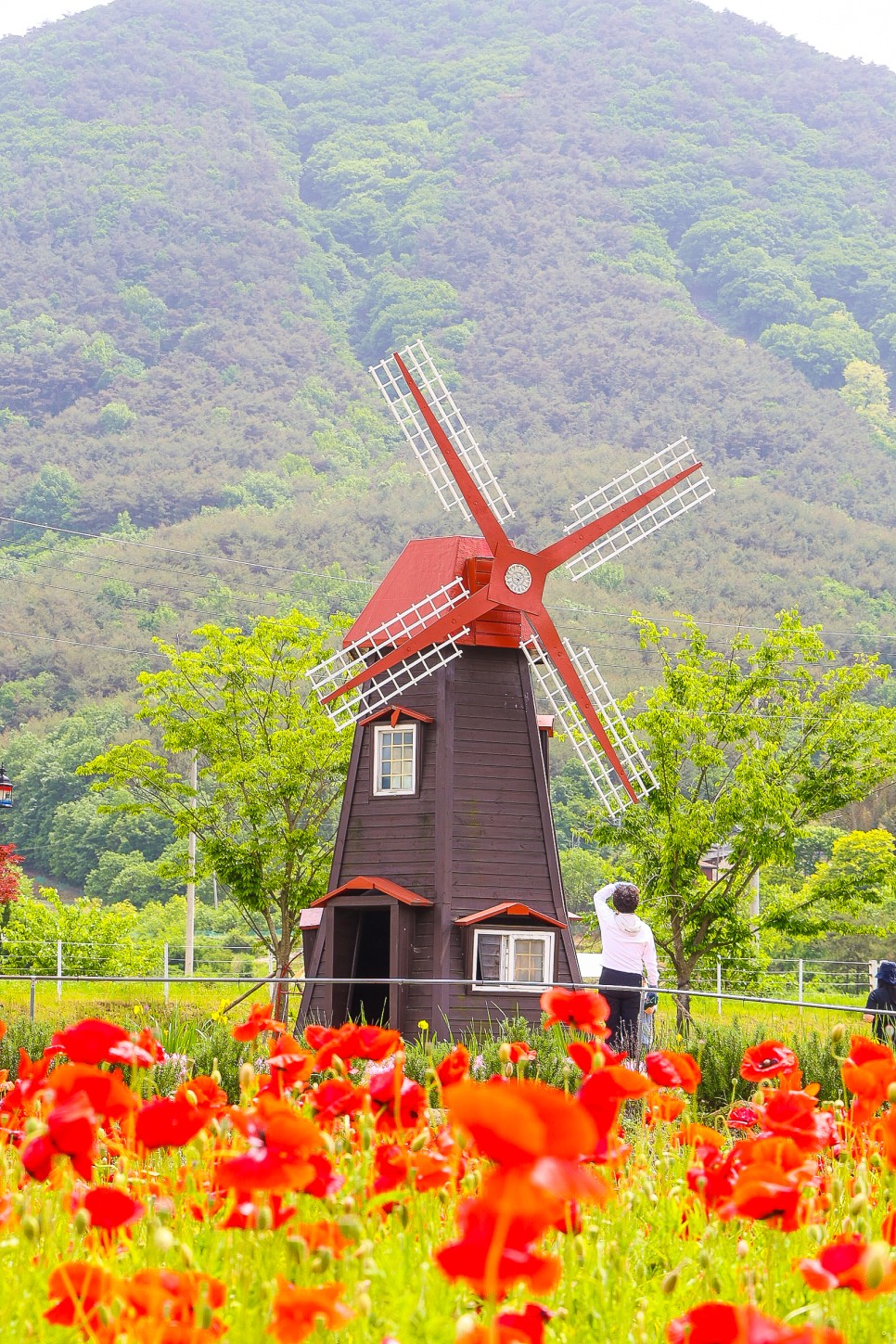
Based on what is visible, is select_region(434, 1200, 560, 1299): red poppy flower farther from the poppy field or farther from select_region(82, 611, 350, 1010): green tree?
select_region(82, 611, 350, 1010): green tree

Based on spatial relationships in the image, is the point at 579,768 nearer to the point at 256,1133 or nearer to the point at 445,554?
the point at 445,554

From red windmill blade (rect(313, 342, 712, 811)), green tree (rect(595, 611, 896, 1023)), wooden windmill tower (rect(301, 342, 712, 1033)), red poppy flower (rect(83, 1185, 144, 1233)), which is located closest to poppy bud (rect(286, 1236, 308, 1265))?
red poppy flower (rect(83, 1185, 144, 1233))

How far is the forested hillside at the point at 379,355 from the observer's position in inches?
3915

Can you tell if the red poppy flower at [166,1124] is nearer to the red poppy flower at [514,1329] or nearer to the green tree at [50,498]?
the red poppy flower at [514,1329]

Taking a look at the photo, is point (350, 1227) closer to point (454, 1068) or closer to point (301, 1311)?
point (301, 1311)

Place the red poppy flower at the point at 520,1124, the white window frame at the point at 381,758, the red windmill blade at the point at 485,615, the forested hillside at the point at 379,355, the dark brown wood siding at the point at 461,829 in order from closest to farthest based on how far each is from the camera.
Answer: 1. the red poppy flower at the point at 520,1124
2. the dark brown wood siding at the point at 461,829
3. the white window frame at the point at 381,758
4. the red windmill blade at the point at 485,615
5. the forested hillside at the point at 379,355

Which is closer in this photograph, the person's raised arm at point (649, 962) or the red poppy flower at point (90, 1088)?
the red poppy flower at point (90, 1088)

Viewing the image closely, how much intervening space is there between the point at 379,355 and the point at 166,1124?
164889 millimetres

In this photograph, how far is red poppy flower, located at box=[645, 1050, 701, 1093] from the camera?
13.6 feet

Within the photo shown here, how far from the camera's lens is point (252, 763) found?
939 inches

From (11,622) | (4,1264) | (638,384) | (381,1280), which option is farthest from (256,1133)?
(638,384)

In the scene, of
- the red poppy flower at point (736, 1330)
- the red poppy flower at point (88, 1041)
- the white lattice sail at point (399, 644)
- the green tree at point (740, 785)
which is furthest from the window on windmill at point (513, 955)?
the red poppy flower at point (736, 1330)

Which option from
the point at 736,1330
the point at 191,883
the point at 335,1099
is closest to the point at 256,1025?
the point at 335,1099

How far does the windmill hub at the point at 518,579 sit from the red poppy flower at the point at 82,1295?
55.2 ft
